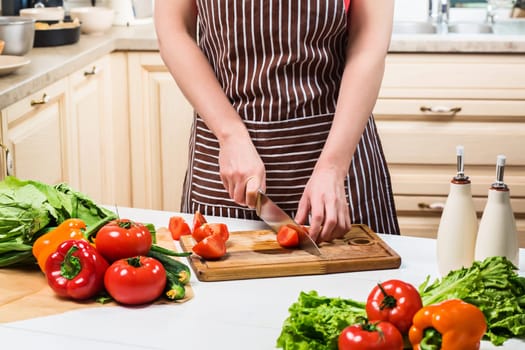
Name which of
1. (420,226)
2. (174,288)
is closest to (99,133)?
(420,226)

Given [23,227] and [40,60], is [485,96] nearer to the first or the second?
[40,60]

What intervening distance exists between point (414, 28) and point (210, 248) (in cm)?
252

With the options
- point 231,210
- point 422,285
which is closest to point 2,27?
point 231,210

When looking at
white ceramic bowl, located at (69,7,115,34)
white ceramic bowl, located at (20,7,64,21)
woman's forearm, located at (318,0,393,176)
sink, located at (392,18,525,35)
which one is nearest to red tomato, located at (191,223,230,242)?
woman's forearm, located at (318,0,393,176)

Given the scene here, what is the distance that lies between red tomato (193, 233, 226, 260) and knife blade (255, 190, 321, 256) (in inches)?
4.9

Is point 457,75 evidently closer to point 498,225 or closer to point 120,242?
point 498,225

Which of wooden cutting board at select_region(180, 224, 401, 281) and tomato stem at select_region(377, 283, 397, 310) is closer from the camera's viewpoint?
tomato stem at select_region(377, 283, 397, 310)

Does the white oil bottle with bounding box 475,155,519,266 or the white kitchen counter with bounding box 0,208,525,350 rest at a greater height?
the white oil bottle with bounding box 475,155,519,266

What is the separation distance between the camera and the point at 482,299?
1277 mm

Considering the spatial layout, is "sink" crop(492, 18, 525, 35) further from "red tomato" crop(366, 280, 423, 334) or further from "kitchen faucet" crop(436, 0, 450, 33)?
"red tomato" crop(366, 280, 423, 334)

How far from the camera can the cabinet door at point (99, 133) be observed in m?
3.25

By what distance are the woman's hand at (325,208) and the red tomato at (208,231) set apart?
0.44 feet

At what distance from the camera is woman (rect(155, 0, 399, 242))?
193cm

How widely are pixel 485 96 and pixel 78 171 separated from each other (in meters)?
1.43
